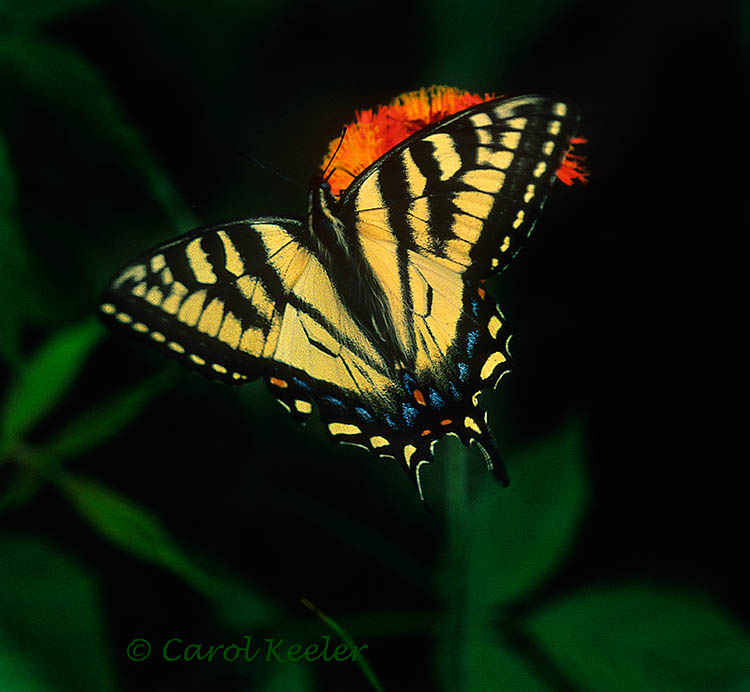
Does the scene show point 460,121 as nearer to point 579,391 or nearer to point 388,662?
point 579,391

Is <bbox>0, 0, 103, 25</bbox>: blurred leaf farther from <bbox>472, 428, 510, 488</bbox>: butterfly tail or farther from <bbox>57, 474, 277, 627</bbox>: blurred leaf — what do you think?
<bbox>472, 428, 510, 488</bbox>: butterfly tail

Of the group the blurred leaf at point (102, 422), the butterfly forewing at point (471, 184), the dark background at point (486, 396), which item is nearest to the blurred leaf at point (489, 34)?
the dark background at point (486, 396)

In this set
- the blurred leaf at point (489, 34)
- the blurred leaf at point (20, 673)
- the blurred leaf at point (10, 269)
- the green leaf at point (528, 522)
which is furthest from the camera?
the blurred leaf at point (489, 34)

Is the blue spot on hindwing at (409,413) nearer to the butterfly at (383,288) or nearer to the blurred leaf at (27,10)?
the butterfly at (383,288)

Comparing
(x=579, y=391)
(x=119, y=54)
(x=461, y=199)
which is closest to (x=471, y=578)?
(x=579, y=391)

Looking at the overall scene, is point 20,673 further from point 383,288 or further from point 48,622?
point 383,288

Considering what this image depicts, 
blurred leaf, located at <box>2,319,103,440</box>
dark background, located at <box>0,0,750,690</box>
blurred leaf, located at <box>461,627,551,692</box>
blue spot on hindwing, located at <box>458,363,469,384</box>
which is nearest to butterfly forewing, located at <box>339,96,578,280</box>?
blue spot on hindwing, located at <box>458,363,469,384</box>

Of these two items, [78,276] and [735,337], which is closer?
[78,276]
